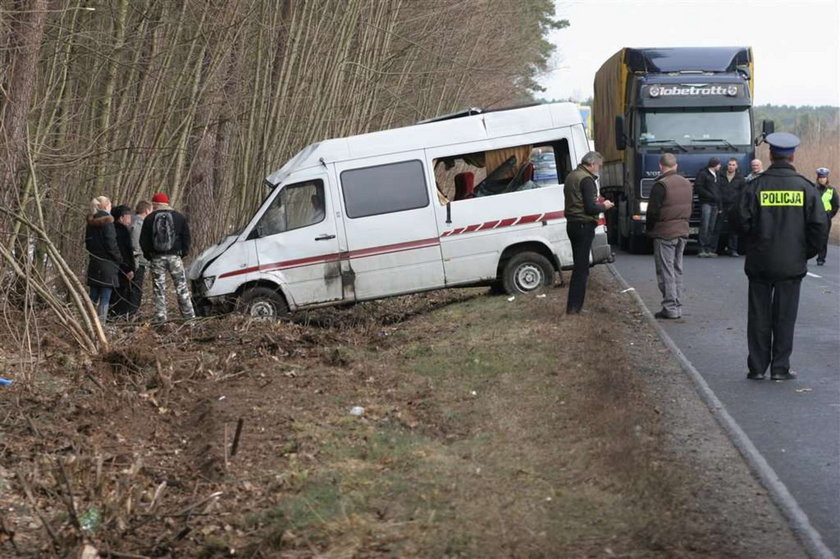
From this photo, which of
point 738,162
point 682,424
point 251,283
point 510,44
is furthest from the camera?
point 510,44

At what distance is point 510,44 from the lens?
137 feet

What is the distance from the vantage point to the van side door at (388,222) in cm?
1614

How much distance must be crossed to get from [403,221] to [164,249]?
2944 mm

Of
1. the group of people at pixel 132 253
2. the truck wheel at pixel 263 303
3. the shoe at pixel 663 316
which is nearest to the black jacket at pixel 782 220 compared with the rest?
the shoe at pixel 663 316

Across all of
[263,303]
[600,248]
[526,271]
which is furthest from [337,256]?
[600,248]

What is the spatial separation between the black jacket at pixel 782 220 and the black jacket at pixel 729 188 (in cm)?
1302

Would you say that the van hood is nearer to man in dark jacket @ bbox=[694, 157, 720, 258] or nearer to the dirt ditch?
the dirt ditch

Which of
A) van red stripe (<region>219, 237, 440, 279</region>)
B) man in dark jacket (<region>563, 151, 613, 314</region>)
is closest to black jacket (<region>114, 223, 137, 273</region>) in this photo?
van red stripe (<region>219, 237, 440, 279</region>)

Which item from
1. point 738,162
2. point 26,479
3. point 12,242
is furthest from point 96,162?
point 738,162

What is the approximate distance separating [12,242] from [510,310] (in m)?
5.84

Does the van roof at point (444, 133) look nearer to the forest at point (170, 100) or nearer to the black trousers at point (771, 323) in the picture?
the forest at point (170, 100)

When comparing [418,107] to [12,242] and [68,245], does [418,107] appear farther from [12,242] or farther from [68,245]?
[12,242]

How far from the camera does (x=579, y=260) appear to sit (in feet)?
46.3

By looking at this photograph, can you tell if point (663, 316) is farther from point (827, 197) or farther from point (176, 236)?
point (827, 197)
